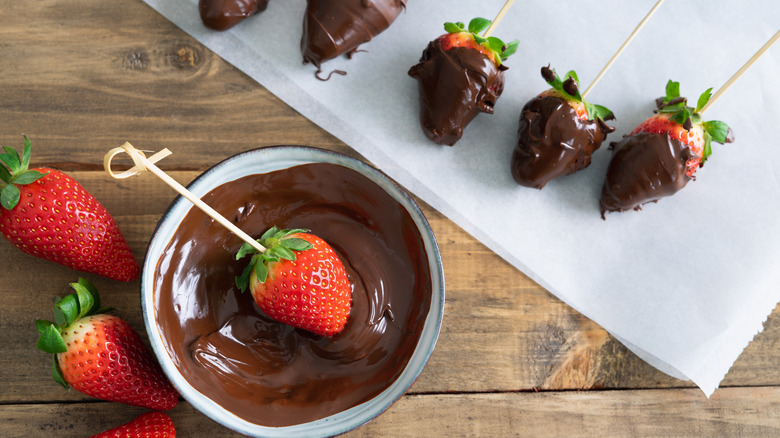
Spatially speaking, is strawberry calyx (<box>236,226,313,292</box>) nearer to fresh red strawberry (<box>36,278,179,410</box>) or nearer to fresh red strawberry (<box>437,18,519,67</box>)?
fresh red strawberry (<box>36,278,179,410</box>)

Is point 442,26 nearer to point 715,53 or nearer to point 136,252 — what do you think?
point 715,53

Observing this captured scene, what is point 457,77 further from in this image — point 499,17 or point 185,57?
point 185,57

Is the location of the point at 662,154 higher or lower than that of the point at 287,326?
higher

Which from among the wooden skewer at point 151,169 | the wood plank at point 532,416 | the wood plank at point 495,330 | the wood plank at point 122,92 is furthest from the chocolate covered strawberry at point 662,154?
the wooden skewer at point 151,169

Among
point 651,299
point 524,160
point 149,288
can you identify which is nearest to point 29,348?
point 149,288

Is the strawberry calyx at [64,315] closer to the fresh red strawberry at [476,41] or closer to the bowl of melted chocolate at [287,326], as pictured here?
the bowl of melted chocolate at [287,326]

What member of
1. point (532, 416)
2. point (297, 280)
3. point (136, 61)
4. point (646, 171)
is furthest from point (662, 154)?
point (136, 61)

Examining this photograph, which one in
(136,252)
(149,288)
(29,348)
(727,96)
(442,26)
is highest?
(727,96)
